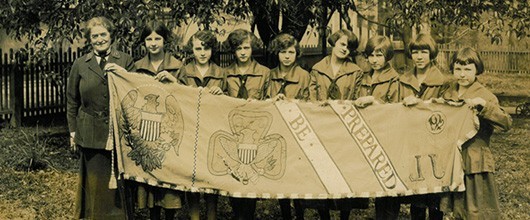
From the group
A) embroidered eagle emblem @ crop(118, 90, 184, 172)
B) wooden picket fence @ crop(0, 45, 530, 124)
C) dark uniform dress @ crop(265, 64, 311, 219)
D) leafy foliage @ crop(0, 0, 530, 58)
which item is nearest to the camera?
embroidered eagle emblem @ crop(118, 90, 184, 172)

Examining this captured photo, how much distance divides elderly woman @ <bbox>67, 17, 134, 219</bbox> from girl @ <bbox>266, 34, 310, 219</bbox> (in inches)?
45.1

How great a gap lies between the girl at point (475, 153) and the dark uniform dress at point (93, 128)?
8.42 feet

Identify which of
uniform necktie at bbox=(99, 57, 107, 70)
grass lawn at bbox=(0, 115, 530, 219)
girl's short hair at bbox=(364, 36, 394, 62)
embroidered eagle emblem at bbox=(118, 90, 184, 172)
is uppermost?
girl's short hair at bbox=(364, 36, 394, 62)

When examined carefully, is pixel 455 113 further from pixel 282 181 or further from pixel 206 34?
pixel 206 34

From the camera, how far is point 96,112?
5805mm

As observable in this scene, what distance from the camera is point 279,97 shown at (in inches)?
215

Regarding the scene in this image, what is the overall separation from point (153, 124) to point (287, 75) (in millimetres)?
1149

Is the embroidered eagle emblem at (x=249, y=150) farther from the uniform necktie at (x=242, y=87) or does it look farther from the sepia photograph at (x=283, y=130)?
the uniform necktie at (x=242, y=87)

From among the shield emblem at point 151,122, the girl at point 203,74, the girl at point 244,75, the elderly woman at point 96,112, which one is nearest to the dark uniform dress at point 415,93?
the girl at point 244,75

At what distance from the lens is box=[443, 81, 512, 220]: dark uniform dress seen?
5.44 metres

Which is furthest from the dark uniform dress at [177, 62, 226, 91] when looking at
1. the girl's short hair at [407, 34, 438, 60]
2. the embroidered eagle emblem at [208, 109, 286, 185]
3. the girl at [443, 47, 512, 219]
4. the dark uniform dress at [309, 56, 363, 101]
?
the girl at [443, 47, 512, 219]

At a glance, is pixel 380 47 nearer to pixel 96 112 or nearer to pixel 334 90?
pixel 334 90

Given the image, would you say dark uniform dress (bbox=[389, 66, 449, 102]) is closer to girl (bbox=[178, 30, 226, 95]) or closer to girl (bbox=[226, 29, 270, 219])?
girl (bbox=[226, 29, 270, 219])

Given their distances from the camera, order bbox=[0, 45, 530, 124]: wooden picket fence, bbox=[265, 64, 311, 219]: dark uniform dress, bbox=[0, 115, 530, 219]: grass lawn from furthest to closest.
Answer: bbox=[0, 45, 530, 124]: wooden picket fence < bbox=[0, 115, 530, 219]: grass lawn < bbox=[265, 64, 311, 219]: dark uniform dress
